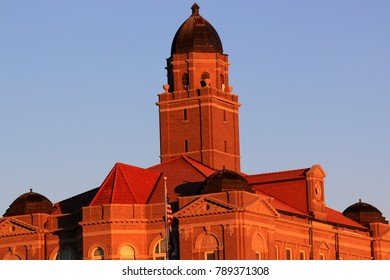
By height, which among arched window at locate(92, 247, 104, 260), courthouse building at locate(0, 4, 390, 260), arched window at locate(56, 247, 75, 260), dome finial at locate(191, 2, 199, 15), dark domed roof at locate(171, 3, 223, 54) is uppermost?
dome finial at locate(191, 2, 199, 15)

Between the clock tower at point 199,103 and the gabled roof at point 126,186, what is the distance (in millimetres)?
7562

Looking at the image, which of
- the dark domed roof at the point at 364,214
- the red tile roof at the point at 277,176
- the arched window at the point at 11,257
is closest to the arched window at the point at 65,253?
the arched window at the point at 11,257

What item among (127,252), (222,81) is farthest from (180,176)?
(222,81)

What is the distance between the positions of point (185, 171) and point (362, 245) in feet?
69.7

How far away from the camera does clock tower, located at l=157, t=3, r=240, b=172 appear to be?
140 metres

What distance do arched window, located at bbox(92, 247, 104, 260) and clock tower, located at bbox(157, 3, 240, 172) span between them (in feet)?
58.3

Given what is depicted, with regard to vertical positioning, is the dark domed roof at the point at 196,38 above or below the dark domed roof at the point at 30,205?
above

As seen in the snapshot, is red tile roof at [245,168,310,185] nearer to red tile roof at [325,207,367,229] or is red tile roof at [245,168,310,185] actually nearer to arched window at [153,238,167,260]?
red tile roof at [325,207,367,229]

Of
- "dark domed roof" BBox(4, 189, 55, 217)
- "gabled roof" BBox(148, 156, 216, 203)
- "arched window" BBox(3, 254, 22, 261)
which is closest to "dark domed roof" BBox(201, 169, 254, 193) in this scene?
"gabled roof" BBox(148, 156, 216, 203)

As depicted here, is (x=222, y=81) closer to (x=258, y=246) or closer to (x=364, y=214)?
(x=364, y=214)

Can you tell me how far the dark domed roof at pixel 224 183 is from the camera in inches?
4879

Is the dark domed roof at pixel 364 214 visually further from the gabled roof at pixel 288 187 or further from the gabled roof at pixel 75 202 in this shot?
the gabled roof at pixel 75 202

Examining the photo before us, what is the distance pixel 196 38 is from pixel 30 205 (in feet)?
77.3

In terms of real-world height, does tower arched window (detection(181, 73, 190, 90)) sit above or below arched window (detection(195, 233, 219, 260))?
above
